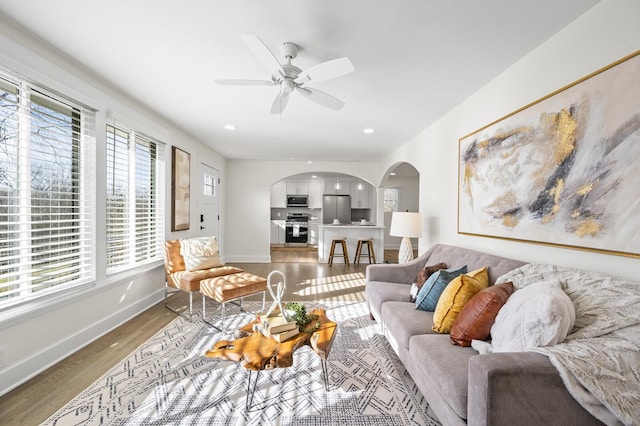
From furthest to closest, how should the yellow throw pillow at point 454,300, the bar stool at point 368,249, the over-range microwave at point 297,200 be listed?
1. the over-range microwave at point 297,200
2. the bar stool at point 368,249
3. the yellow throw pillow at point 454,300

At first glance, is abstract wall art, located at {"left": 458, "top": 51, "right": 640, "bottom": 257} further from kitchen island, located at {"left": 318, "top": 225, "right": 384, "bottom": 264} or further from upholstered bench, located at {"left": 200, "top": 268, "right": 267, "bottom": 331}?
kitchen island, located at {"left": 318, "top": 225, "right": 384, "bottom": 264}

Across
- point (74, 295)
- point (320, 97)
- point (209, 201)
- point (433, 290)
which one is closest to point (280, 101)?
point (320, 97)

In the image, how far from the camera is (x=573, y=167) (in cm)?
168

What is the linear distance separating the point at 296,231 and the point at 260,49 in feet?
26.5

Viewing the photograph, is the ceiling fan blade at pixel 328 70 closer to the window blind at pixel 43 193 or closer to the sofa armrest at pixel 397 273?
the window blind at pixel 43 193

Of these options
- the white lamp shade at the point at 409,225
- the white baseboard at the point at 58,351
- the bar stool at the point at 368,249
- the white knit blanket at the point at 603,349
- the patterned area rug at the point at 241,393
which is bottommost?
the patterned area rug at the point at 241,393

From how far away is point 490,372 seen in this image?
1055 mm

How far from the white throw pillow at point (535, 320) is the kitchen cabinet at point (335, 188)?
8.04 meters

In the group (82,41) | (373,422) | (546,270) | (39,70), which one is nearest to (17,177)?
(39,70)

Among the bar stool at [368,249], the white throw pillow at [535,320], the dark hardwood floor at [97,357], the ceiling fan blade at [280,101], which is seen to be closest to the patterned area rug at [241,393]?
the dark hardwood floor at [97,357]

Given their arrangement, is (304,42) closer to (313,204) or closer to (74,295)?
(74,295)

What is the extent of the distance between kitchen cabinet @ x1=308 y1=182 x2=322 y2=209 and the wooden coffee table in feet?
25.2

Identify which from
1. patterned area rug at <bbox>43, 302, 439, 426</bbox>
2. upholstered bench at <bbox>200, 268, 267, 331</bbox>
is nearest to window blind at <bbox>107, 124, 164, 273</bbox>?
upholstered bench at <bbox>200, 268, 267, 331</bbox>

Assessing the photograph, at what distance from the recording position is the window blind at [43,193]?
1.89 meters
